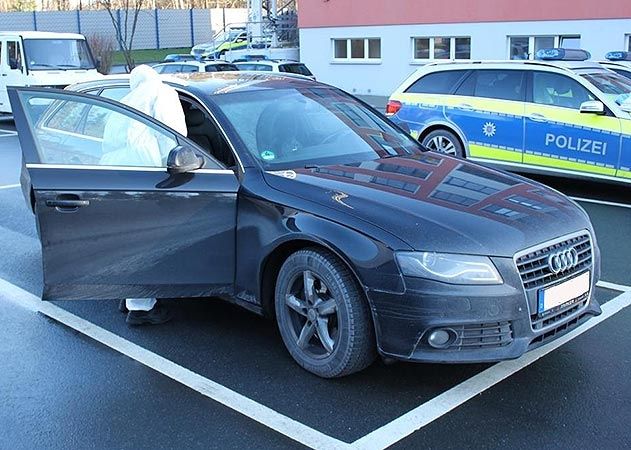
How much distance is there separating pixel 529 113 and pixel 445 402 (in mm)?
5957

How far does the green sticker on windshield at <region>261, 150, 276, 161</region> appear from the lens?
15.0 ft

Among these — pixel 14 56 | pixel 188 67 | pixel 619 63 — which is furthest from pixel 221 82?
pixel 188 67

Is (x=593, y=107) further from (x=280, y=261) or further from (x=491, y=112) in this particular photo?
(x=280, y=261)

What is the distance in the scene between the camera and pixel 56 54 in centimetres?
1759

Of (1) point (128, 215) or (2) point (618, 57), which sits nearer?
(1) point (128, 215)

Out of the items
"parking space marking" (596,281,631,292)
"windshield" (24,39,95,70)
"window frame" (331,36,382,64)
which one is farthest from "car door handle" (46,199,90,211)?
"window frame" (331,36,382,64)

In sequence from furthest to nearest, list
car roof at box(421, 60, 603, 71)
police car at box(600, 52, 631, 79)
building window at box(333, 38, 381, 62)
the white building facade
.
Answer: building window at box(333, 38, 381, 62) < the white building facade < police car at box(600, 52, 631, 79) < car roof at box(421, 60, 603, 71)

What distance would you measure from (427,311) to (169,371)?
5.11 feet

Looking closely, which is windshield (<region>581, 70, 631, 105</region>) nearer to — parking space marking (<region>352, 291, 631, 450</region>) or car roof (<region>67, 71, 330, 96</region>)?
car roof (<region>67, 71, 330, 96</region>)

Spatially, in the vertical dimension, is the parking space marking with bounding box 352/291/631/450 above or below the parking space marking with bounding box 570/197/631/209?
below

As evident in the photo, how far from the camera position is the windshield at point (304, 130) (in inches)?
183

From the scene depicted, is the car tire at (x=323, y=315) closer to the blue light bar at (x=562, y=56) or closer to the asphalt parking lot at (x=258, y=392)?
the asphalt parking lot at (x=258, y=392)

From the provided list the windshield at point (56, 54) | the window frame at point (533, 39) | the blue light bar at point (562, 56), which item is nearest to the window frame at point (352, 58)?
the window frame at point (533, 39)

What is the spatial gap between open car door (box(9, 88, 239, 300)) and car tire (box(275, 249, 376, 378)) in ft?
1.49
